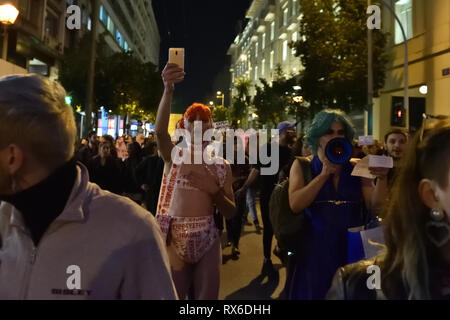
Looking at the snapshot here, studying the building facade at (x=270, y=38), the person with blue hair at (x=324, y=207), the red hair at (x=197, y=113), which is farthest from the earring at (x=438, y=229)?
the building facade at (x=270, y=38)

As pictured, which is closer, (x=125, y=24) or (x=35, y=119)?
(x=35, y=119)

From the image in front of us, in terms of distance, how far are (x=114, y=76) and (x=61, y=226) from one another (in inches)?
1093

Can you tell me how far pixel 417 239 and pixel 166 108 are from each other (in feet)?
7.20

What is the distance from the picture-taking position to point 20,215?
4.59 ft

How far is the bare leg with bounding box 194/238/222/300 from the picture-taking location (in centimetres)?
323

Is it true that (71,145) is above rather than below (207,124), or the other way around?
below

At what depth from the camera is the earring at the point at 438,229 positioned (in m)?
1.41

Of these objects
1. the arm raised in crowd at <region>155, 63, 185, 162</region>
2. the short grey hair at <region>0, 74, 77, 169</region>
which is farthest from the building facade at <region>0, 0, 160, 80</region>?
the short grey hair at <region>0, 74, 77, 169</region>

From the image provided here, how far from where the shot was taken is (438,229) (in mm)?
1446

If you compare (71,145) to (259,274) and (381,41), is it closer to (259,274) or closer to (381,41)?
(259,274)

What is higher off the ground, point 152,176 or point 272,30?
point 272,30

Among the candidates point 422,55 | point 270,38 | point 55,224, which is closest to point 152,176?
point 55,224

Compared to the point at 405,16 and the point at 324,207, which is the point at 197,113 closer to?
the point at 324,207
